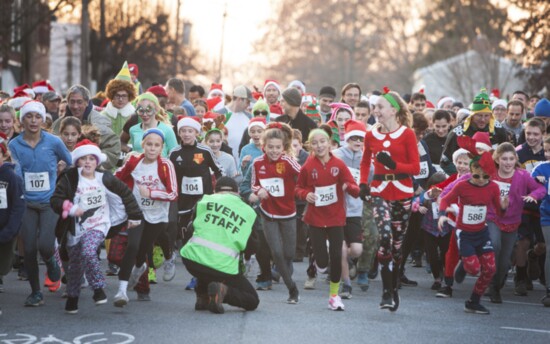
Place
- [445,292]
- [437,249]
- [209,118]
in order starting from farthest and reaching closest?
1. [209,118]
2. [437,249]
3. [445,292]

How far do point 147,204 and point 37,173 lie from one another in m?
1.17

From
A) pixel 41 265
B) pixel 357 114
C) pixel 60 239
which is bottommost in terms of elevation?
pixel 41 265

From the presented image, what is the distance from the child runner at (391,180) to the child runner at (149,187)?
6.87ft

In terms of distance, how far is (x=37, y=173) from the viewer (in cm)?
1192

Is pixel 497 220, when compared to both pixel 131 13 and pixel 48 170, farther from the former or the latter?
pixel 131 13

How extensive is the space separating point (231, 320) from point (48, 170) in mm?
2741

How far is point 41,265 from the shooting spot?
15.2 metres

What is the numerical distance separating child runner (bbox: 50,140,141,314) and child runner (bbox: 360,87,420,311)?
2414 millimetres

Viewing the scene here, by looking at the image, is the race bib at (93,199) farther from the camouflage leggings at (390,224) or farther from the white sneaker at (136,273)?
the camouflage leggings at (390,224)

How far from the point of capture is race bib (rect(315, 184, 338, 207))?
462 inches

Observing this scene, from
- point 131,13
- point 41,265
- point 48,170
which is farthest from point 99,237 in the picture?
point 131,13

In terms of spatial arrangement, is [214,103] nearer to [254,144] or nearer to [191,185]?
[254,144]

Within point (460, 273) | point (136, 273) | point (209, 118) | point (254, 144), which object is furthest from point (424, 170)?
point (209, 118)

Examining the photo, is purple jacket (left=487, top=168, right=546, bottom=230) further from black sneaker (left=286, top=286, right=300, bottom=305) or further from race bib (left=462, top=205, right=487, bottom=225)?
black sneaker (left=286, top=286, right=300, bottom=305)
